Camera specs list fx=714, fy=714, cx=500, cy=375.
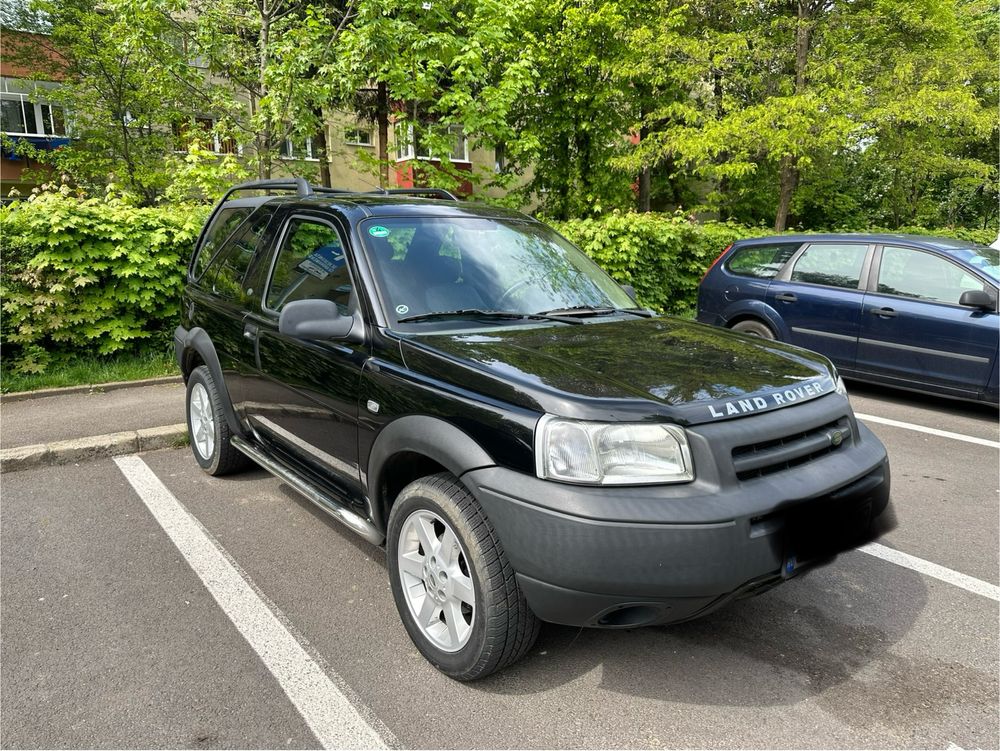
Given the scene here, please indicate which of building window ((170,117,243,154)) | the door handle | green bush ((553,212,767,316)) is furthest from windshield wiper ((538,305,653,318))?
building window ((170,117,243,154))

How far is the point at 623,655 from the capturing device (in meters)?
2.85

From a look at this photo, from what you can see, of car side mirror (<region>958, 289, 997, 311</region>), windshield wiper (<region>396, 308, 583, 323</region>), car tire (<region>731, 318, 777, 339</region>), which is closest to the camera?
windshield wiper (<region>396, 308, 583, 323</region>)

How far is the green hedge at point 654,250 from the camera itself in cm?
1057

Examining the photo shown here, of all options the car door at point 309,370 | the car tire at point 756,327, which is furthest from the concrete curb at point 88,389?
the car tire at point 756,327

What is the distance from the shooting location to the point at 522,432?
91.8 inches

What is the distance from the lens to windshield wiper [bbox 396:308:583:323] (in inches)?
123

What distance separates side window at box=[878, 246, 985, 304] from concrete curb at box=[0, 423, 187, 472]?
6.59m

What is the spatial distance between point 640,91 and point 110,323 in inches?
657

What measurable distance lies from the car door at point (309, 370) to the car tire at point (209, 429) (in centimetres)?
46

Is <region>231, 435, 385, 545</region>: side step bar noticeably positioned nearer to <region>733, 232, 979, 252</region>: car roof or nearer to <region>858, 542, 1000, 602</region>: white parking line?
<region>858, 542, 1000, 602</region>: white parking line

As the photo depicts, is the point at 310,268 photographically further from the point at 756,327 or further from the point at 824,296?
the point at 756,327

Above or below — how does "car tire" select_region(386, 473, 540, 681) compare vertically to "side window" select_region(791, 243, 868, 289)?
below

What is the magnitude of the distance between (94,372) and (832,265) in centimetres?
761

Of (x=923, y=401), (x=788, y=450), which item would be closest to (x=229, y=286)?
(x=788, y=450)
